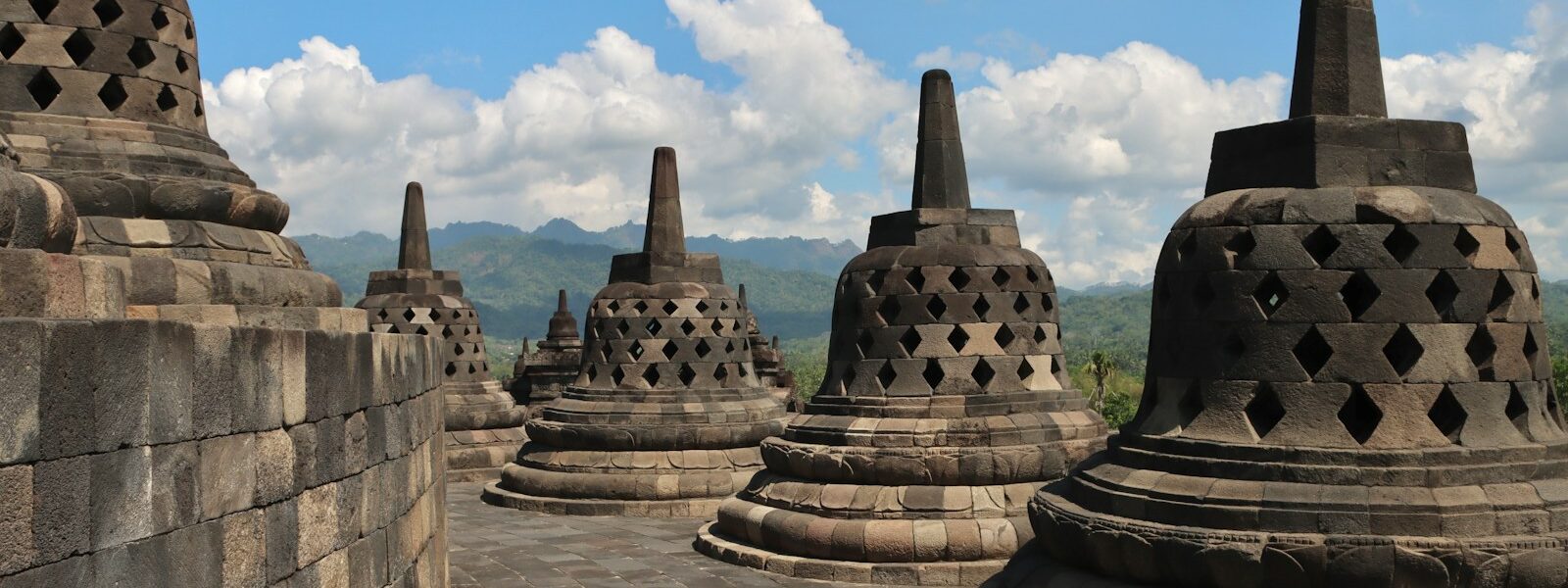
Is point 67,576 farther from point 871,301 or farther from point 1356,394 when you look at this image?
point 871,301

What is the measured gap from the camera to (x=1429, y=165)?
262 inches

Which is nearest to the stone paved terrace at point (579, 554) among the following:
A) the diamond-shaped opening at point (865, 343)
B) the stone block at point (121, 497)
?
the diamond-shaped opening at point (865, 343)

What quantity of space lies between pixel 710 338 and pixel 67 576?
12.6m

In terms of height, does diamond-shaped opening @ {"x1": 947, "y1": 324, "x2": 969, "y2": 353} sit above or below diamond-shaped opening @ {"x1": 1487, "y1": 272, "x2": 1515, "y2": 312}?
below

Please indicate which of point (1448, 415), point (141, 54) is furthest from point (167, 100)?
point (1448, 415)

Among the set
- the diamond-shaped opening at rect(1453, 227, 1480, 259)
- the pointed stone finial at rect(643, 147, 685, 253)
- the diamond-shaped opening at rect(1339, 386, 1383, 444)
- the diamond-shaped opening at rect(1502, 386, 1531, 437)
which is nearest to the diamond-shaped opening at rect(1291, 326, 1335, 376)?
the diamond-shaped opening at rect(1339, 386, 1383, 444)

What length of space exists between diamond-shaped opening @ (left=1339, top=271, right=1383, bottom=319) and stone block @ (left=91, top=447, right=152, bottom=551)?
16.1 ft

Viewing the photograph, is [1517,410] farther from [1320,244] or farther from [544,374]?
[544,374]

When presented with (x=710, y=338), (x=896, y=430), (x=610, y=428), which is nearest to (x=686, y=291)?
(x=710, y=338)

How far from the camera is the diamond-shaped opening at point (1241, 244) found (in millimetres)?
6566

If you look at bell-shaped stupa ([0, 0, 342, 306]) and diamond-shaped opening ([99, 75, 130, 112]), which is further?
diamond-shaped opening ([99, 75, 130, 112])

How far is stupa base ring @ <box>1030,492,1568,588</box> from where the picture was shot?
585cm

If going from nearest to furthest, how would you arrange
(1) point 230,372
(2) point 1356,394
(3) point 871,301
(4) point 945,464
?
(1) point 230,372
(2) point 1356,394
(4) point 945,464
(3) point 871,301

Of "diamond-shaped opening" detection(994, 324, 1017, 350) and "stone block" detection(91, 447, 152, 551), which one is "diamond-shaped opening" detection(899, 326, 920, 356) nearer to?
"diamond-shaped opening" detection(994, 324, 1017, 350)
